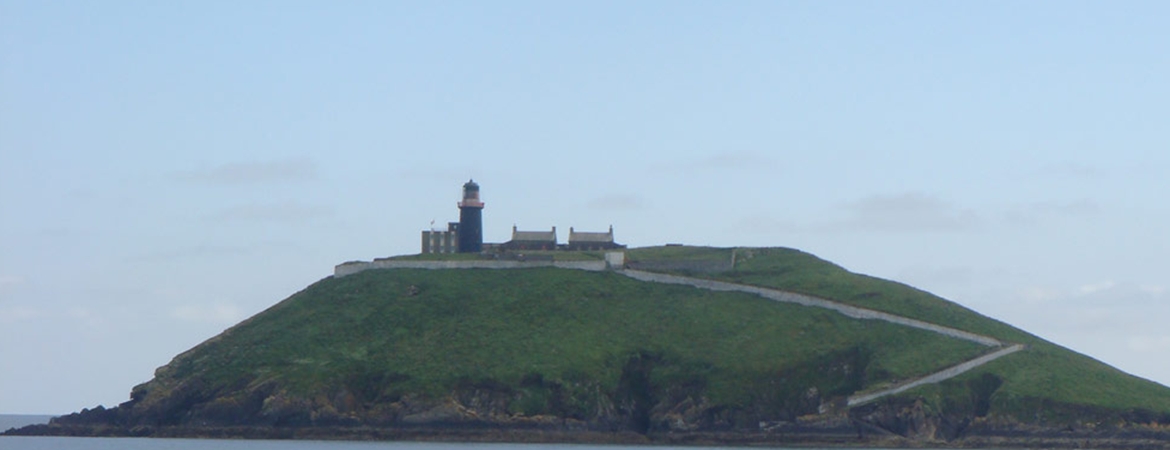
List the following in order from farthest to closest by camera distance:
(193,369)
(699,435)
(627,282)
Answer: (627,282), (193,369), (699,435)

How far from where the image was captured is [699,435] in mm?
86125

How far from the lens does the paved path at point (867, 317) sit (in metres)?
86.6

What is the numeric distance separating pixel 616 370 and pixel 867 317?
14.3 m

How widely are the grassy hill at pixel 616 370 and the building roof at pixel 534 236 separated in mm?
13516

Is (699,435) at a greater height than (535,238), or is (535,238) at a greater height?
(535,238)

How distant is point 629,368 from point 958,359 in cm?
1589

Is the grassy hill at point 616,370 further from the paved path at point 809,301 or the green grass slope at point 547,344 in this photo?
the paved path at point 809,301

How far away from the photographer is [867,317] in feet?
312

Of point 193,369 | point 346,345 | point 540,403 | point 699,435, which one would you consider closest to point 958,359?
point 699,435

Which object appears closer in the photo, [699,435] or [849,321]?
[699,435]

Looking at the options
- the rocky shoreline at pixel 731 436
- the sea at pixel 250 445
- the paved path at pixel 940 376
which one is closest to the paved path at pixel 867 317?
the paved path at pixel 940 376

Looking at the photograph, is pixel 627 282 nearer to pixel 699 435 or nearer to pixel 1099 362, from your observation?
pixel 699 435

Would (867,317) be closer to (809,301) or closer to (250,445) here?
(809,301)

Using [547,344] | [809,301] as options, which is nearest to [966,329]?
[809,301]
